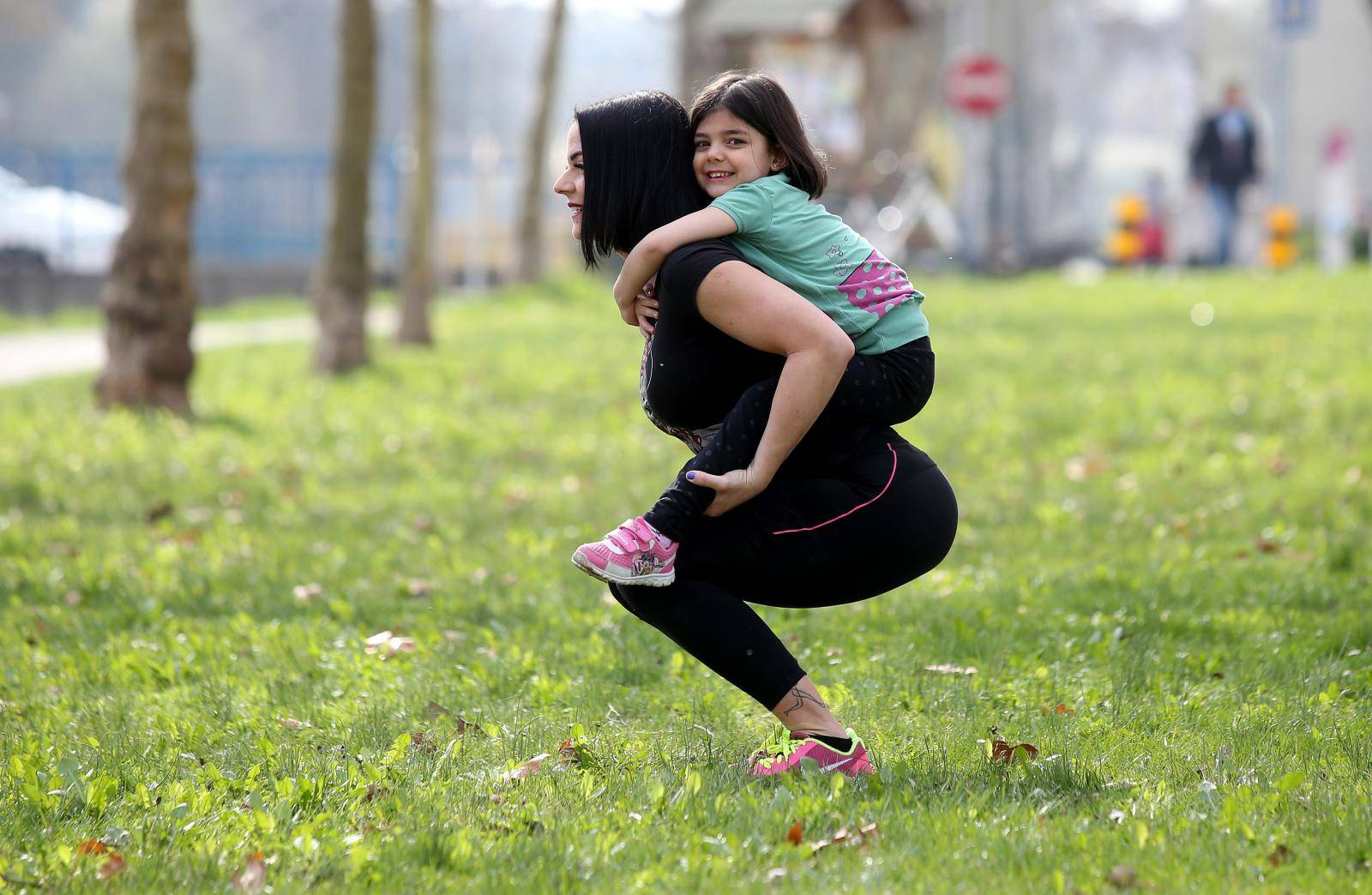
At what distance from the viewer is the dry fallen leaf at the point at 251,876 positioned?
322 centimetres

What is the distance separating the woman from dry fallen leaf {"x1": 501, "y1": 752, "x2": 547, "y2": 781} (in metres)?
0.49

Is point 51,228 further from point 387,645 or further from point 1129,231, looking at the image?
point 387,645

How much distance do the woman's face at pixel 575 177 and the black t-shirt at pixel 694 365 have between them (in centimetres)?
26

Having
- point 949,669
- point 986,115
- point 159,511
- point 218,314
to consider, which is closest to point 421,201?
point 218,314

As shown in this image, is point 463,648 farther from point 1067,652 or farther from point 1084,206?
point 1084,206

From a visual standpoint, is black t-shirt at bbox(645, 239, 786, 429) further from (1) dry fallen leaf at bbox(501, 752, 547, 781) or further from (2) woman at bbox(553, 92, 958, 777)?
(1) dry fallen leaf at bbox(501, 752, 547, 781)

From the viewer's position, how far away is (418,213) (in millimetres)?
17469

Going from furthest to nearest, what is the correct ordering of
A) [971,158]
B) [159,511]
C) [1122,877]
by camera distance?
[971,158] → [159,511] → [1122,877]

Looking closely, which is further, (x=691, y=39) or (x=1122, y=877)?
(x=691, y=39)

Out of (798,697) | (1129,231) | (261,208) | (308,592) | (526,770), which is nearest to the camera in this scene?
(798,697)

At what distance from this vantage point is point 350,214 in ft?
46.7

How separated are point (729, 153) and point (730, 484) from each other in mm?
715

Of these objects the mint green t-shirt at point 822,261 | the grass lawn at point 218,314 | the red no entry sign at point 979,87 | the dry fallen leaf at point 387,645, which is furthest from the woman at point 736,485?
the red no entry sign at point 979,87

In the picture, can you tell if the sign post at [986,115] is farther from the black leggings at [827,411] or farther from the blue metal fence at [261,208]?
the black leggings at [827,411]
